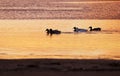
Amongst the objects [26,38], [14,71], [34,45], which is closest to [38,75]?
[14,71]

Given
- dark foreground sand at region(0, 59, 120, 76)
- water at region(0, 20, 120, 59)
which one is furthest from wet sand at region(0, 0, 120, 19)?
dark foreground sand at region(0, 59, 120, 76)

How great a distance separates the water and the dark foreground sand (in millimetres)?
1577

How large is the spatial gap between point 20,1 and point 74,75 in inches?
1629

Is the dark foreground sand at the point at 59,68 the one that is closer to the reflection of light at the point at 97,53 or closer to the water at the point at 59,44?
the water at the point at 59,44

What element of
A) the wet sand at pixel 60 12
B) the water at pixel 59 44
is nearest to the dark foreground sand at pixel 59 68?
the water at pixel 59 44

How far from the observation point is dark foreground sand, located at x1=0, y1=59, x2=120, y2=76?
10.2 meters

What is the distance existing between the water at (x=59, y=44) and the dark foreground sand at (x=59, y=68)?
5.17 ft

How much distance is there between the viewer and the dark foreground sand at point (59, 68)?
10.2m

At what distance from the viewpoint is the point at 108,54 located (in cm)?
1428

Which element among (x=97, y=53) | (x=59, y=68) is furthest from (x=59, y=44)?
(x=59, y=68)

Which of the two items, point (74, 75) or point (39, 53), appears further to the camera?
point (39, 53)

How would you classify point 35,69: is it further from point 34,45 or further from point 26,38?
point 26,38

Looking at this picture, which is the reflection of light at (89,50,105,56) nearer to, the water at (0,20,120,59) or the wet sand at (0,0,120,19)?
the water at (0,20,120,59)

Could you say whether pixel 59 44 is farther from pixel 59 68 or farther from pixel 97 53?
pixel 59 68
